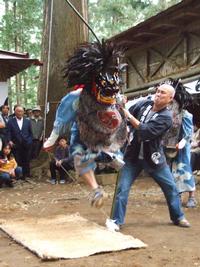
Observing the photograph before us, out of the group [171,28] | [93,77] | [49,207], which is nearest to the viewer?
[93,77]

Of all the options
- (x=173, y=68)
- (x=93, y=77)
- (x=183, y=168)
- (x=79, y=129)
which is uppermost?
(x=173, y=68)

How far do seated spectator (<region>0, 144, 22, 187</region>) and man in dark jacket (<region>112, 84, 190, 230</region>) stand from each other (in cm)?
491

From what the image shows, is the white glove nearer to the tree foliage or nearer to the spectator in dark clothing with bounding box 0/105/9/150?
the spectator in dark clothing with bounding box 0/105/9/150

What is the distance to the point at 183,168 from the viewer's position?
766 cm

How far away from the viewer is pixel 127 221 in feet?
20.8

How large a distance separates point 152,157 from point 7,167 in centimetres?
523

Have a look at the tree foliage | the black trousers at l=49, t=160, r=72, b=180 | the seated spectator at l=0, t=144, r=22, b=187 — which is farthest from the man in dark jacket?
the tree foliage

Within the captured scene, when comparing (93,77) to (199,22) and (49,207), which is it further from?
(199,22)

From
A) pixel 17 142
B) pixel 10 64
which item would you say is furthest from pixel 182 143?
pixel 10 64

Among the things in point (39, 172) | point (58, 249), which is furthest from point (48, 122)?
point (58, 249)

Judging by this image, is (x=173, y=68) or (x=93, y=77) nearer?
(x=93, y=77)

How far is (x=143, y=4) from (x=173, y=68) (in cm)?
782

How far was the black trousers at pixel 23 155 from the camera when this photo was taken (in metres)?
11.0

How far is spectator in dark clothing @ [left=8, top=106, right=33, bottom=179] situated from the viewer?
10734 mm
